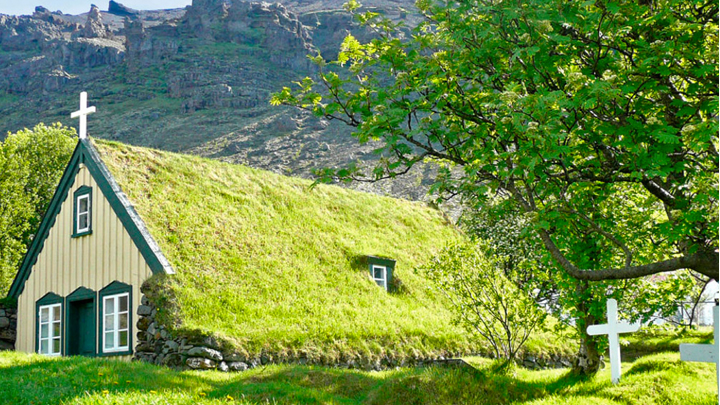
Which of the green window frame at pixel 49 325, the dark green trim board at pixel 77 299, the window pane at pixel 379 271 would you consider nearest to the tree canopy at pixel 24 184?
the green window frame at pixel 49 325

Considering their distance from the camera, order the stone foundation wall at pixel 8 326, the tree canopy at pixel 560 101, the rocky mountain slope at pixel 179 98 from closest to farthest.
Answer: the tree canopy at pixel 560 101 → the stone foundation wall at pixel 8 326 → the rocky mountain slope at pixel 179 98

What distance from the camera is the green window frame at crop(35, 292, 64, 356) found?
19.0 meters

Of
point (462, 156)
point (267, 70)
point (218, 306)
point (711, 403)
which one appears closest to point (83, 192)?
point (218, 306)

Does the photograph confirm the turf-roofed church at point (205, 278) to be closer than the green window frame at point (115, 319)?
Yes

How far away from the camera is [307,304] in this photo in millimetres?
18484

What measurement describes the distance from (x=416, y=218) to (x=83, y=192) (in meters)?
13.8

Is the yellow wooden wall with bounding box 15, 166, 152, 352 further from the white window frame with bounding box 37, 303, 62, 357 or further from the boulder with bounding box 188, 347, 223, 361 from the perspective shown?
the boulder with bounding box 188, 347, 223, 361

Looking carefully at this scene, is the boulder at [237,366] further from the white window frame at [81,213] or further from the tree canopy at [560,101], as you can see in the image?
the tree canopy at [560,101]

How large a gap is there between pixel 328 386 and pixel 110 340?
24.9ft

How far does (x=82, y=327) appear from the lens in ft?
61.6

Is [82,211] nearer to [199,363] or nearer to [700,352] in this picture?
[199,363]

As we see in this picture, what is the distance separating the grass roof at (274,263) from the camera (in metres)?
16.8

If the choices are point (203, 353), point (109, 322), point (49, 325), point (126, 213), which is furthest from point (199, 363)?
point (49, 325)

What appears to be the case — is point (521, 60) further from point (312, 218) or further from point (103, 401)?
point (312, 218)
